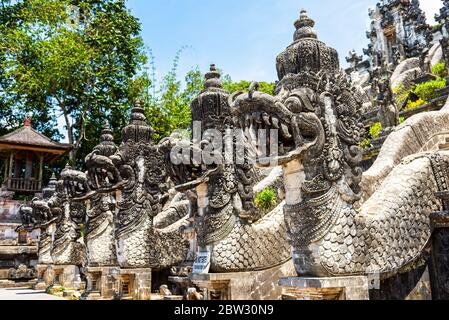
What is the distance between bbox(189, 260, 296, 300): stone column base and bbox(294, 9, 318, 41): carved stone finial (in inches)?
134

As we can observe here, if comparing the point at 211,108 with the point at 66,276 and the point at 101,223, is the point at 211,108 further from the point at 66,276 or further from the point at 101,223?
the point at 66,276

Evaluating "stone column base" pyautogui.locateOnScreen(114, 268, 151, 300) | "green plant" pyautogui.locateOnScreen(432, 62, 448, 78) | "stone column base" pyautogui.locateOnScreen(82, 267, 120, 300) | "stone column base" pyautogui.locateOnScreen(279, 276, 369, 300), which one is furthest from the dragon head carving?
"green plant" pyautogui.locateOnScreen(432, 62, 448, 78)

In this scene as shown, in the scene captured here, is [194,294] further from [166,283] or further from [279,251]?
[166,283]

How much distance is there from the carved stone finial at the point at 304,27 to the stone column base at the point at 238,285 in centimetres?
341

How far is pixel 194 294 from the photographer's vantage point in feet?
19.1

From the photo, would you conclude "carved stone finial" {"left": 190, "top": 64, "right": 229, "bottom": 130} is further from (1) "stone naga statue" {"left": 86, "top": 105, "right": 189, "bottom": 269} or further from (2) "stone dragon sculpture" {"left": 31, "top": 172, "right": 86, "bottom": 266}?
(2) "stone dragon sculpture" {"left": 31, "top": 172, "right": 86, "bottom": 266}

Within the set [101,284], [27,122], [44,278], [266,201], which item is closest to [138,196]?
[101,284]

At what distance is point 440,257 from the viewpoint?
5.20 meters

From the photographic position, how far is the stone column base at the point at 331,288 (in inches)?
163

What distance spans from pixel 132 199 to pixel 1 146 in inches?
721

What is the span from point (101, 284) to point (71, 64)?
1604 centimetres

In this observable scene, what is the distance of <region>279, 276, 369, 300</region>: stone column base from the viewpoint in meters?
4.14

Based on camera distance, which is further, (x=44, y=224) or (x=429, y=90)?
(x=429, y=90)
